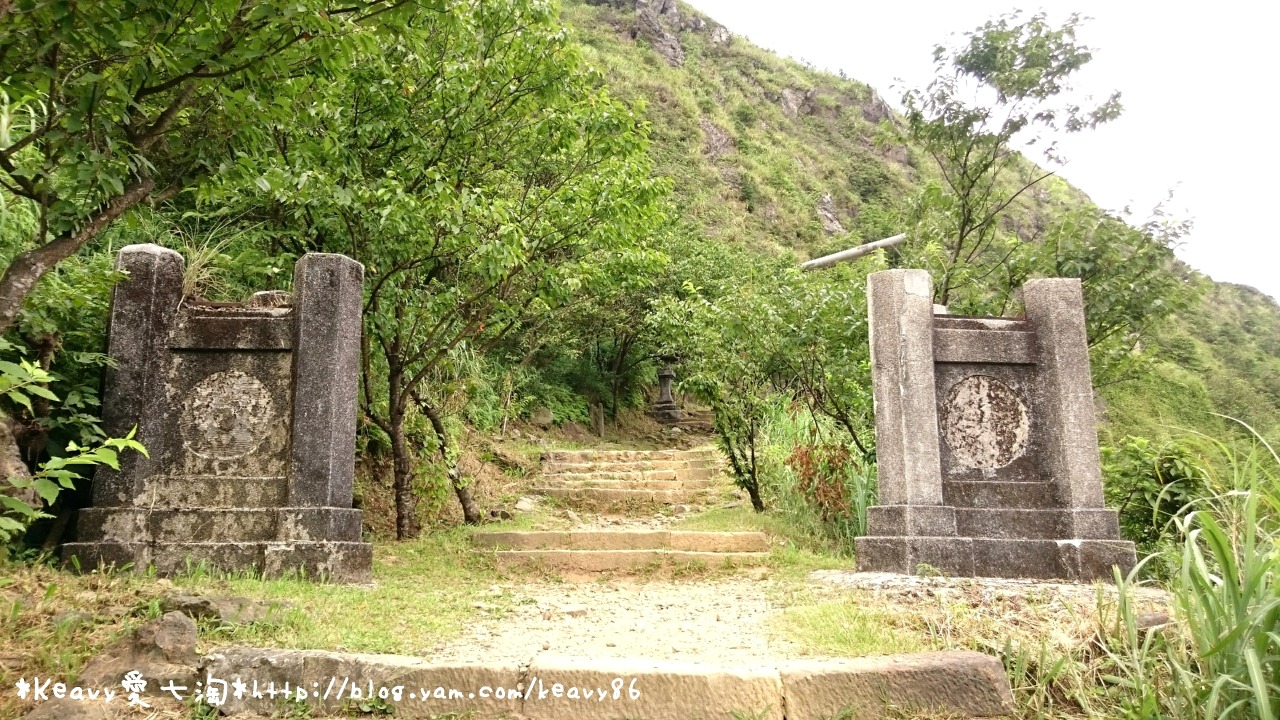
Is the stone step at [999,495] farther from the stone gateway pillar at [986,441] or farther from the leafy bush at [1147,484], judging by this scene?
the leafy bush at [1147,484]

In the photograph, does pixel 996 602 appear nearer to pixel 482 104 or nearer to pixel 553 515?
pixel 482 104

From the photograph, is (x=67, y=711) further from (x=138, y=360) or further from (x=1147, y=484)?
(x=1147, y=484)

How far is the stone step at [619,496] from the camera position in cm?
931

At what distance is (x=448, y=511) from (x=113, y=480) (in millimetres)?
3526

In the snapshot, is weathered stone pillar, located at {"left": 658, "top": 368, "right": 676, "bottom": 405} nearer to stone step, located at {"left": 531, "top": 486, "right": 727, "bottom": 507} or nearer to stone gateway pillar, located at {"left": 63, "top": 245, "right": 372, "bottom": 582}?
stone step, located at {"left": 531, "top": 486, "right": 727, "bottom": 507}

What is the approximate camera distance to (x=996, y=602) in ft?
12.1

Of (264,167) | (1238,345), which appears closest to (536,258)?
(264,167)

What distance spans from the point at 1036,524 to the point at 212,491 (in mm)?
5300

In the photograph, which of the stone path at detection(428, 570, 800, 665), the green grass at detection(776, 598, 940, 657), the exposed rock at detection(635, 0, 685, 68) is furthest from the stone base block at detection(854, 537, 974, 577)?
the exposed rock at detection(635, 0, 685, 68)

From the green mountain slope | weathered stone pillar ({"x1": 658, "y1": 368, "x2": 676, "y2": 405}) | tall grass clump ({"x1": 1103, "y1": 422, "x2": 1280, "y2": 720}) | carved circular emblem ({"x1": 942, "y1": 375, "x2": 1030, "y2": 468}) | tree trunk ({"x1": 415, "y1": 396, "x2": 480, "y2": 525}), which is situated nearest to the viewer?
tall grass clump ({"x1": 1103, "y1": 422, "x2": 1280, "y2": 720})

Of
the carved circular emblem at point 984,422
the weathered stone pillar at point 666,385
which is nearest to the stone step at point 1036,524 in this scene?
the carved circular emblem at point 984,422

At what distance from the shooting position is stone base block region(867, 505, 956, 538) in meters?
5.01

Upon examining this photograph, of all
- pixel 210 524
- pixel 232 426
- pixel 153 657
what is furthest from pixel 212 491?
pixel 153 657

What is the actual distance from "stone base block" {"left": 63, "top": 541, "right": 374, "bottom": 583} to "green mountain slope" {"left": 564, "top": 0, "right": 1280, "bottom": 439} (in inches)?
485
